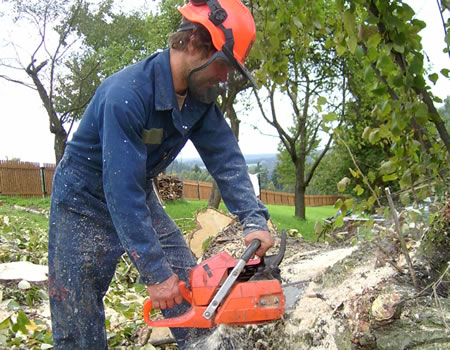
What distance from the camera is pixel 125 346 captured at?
10.5ft

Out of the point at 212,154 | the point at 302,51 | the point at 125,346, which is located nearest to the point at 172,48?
the point at 212,154

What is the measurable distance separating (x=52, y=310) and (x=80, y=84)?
19.8 meters

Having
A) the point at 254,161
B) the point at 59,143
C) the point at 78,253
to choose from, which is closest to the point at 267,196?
the point at 254,161

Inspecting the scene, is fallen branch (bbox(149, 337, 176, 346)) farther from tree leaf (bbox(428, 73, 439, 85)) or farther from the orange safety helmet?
tree leaf (bbox(428, 73, 439, 85))

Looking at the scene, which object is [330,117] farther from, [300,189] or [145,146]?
[300,189]

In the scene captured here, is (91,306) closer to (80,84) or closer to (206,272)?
(206,272)

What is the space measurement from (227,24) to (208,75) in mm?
237

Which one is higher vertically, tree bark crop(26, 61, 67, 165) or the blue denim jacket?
tree bark crop(26, 61, 67, 165)

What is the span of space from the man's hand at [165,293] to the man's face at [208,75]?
34.4 inches

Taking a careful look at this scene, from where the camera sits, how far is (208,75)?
2025 millimetres

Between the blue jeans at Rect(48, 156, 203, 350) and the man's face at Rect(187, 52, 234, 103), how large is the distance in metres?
0.67

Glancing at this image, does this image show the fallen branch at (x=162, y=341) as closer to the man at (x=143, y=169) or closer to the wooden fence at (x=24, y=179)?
the man at (x=143, y=169)

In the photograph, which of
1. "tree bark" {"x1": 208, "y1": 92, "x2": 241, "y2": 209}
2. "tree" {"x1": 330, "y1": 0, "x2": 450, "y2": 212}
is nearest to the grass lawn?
"tree bark" {"x1": 208, "y1": 92, "x2": 241, "y2": 209}

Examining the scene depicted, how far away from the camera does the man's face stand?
196 cm
